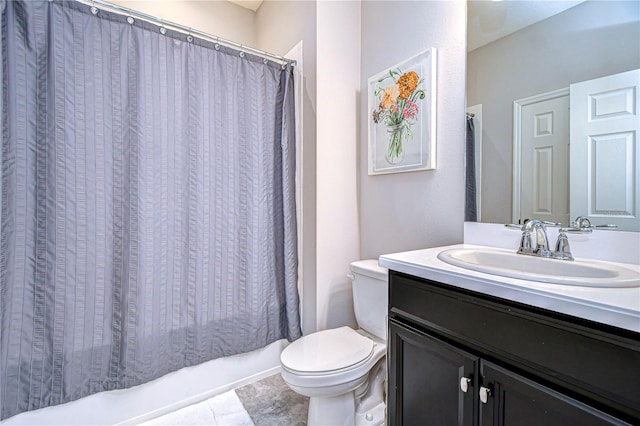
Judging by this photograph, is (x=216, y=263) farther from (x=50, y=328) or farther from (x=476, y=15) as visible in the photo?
(x=476, y=15)

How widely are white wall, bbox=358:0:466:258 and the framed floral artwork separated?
0.04 metres

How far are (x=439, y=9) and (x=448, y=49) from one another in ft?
0.67

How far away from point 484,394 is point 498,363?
0.09 meters

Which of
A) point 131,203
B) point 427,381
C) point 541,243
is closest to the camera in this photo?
point 427,381

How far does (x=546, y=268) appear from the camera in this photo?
94cm

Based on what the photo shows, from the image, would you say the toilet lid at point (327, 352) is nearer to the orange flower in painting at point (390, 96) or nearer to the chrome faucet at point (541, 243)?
the chrome faucet at point (541, 243)

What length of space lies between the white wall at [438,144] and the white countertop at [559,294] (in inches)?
22.8

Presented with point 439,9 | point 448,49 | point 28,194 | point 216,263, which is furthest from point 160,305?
point 439,9

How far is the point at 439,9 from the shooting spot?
136 cm

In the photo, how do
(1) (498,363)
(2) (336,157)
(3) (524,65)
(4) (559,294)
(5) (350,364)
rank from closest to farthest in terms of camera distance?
(4) (559,294) < (1) (498,363) < (3) (524,65) < (5) (350,364) < (2) (336,157)

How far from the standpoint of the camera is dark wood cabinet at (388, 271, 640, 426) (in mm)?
566

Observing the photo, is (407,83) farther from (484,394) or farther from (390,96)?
(484,394)

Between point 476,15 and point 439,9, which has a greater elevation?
point 439,9

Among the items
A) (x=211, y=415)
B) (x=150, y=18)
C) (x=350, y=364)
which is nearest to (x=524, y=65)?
(x=350, y=364)
